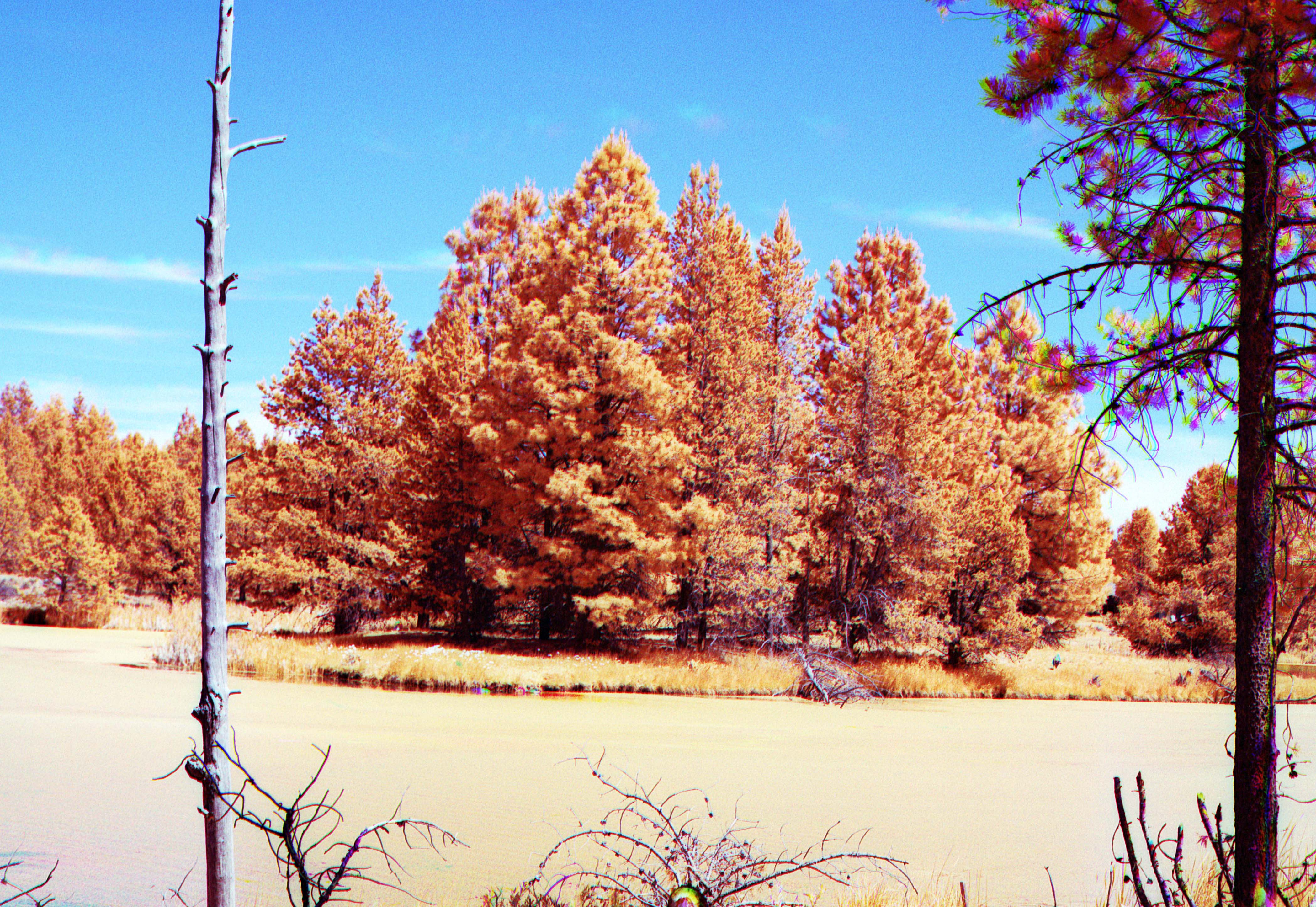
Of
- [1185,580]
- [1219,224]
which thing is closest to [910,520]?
[1185,580]

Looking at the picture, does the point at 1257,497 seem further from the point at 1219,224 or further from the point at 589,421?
the point at 589,421

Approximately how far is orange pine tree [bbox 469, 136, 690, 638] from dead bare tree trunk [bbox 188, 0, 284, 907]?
20.5 meters

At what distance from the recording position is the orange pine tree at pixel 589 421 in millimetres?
25016

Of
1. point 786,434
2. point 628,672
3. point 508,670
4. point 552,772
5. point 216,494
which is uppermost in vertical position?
point 786,434

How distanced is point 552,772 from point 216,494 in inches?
371

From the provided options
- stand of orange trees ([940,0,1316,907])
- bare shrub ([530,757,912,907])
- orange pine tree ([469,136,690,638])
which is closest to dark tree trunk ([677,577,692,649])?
orange pine tree ([469,136,690,638])

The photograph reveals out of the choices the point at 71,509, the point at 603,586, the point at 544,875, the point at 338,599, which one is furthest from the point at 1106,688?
the point at 71,509

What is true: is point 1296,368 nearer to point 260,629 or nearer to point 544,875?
point 544,875

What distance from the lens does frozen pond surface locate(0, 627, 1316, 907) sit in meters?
8.48

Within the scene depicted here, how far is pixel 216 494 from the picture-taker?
145 inches

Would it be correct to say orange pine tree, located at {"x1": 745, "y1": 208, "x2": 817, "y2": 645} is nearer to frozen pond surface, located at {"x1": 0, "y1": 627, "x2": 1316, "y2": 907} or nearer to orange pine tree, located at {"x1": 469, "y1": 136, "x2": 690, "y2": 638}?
orange pine tree, located at {"x1": 469, "y1": 136, "x2": 690, "y2": 638}

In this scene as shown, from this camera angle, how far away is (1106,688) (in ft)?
89.2

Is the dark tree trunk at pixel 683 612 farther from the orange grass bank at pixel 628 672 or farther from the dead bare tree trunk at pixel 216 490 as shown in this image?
the dead bare tree trunk at pixel 216 490

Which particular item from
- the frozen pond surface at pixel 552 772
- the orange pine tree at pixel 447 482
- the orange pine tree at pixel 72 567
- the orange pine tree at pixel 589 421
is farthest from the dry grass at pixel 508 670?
the orange pine tree at pixel 72 567
